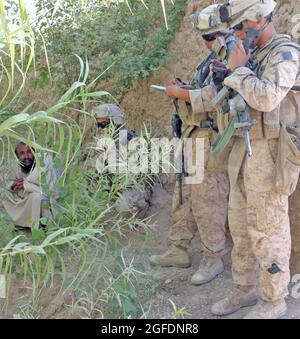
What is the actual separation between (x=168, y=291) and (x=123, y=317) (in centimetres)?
53

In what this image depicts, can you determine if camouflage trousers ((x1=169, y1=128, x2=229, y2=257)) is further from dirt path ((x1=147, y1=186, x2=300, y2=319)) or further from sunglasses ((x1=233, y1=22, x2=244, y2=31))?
sunglasses ((x1=233, y1=22, x2=244, y2=31))

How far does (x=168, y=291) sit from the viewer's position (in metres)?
3.55

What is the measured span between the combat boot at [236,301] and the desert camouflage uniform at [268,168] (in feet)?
0.72

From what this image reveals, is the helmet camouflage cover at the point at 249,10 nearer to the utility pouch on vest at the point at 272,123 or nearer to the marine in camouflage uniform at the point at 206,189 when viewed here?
the utility pouch on vest at the point at 272,123

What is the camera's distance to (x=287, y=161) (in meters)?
2.78

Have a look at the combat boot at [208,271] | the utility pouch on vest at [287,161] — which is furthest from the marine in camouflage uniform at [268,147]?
the combat boot at [208,271]

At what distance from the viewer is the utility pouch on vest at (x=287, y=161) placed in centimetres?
277

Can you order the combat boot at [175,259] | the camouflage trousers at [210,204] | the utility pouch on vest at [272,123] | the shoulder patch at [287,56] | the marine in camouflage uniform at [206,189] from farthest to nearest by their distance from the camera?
1. the combat boot at [175,259]
2. the camouflage trousers at [210,204]
3. the marine in camouflage uniform at [206,189]
4. the utility pouch on vest at [272,123]
5. the shoulder patch at [287,56]

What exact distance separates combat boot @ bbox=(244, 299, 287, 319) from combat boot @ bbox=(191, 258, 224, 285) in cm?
57

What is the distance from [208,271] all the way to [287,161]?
1.01 m

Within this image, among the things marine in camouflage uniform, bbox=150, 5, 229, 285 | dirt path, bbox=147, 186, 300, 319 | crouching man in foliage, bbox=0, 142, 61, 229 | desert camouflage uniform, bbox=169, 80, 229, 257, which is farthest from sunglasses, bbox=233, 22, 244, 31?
crouching man in foliage, bbox=0, 142, 61, 229

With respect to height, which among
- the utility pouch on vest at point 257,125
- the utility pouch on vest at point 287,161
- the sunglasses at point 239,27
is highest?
the sunglasses at point 239,27

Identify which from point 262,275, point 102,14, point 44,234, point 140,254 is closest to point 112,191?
point 44,234

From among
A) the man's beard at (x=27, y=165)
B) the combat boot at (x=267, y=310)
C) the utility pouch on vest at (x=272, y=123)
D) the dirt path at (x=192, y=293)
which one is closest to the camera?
the utility pouch on vest at (x=272, y=123)
